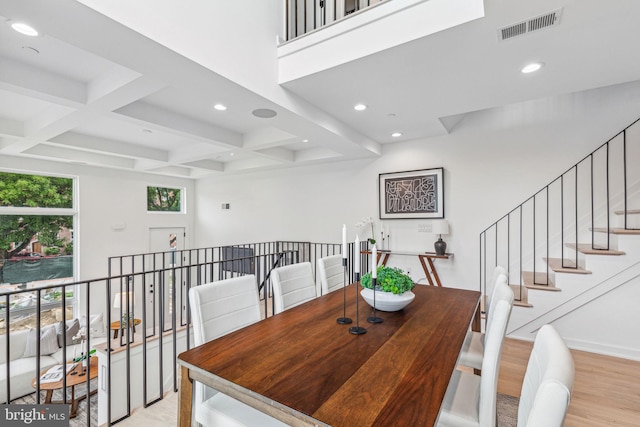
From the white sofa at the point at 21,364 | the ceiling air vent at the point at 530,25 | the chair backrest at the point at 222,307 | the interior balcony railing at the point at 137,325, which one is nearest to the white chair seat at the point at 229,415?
the chair backrest at the point at 222,307

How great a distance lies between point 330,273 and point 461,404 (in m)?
1.50

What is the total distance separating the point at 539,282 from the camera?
338 cm

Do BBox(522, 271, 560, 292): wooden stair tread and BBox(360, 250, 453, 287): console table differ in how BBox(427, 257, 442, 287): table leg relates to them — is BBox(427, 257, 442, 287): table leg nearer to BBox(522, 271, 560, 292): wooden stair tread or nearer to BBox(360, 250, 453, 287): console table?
BBox(360, 250, 453, 287): console table

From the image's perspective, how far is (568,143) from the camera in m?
3.60

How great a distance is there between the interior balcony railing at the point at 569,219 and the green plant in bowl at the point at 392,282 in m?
2.38

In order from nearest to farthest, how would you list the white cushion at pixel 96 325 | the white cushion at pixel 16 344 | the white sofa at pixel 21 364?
the white sofa at pixel 21 364 → the white cushion at pixel 16 344 → the white cushion at pixel 96 325

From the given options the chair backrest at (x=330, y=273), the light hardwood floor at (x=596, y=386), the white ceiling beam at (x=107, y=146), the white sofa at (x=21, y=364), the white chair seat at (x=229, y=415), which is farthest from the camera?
the white ceiling beam at (x=107, y=146)

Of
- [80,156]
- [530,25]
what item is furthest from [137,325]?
[530,25]

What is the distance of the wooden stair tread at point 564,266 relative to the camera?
3.03 metres

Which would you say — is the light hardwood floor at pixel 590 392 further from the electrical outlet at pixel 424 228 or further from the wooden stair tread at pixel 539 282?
the electrical outlet at pixel 424 228

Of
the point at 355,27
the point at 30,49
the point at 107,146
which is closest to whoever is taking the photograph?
the point at 355,27

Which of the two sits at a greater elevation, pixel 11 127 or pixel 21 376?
pixel 11 127

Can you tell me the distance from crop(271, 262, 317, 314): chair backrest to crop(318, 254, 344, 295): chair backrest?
0.16m
